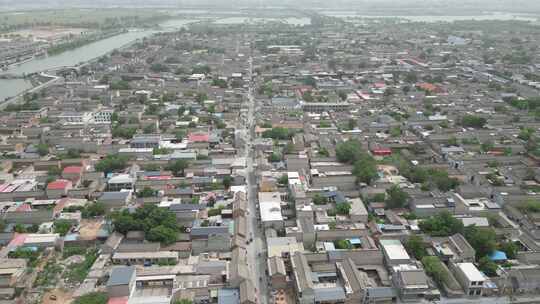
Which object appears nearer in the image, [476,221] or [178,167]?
[476,221]

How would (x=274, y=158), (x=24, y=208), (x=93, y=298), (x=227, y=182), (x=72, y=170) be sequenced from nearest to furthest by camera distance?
(x=93, y=298)
(x=24, y=208)
(x=227, y=182)
(x=72, y=170)
(x=274, y=158)

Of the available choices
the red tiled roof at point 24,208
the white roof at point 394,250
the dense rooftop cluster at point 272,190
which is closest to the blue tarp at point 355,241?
the dense rooftop cluster at point 272,190

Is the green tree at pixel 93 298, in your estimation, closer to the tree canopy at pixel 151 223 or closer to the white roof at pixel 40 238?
the tree canopy at pixel 151 223

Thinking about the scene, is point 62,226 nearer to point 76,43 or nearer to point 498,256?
point 498,256

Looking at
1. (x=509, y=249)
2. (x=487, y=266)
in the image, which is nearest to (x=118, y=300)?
(x=487, y=266)

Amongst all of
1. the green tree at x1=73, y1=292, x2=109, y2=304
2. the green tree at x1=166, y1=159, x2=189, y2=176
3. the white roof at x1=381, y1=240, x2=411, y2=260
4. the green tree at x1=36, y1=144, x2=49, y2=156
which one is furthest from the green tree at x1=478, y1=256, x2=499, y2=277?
the green tree at x1=36, y1=144, x2=49, y2=156

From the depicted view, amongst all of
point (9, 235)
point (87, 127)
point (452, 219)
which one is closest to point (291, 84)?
point (87, 127)
